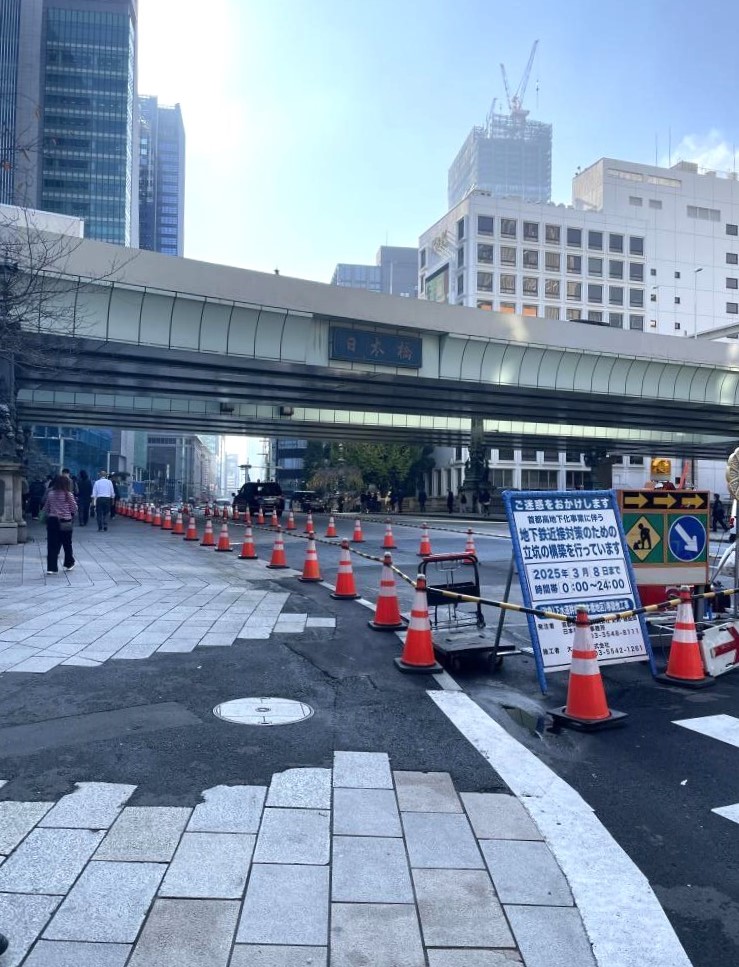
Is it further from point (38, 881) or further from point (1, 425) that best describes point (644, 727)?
point (1, 425)

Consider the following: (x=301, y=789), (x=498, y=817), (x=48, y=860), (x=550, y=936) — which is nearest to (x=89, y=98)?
(x=301, y=789)

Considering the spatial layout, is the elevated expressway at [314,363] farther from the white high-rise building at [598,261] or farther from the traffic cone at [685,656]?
the white high-rise building at [598,261]

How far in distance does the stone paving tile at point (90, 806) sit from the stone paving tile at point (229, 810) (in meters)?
0.41

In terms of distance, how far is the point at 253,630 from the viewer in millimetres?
8312

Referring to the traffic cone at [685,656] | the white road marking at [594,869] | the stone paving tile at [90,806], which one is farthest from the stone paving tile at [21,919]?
the traffic cone at [685,656]

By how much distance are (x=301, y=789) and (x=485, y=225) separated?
7692 cm

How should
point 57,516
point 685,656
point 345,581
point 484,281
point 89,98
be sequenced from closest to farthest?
point 685,656 → point 345,581 → point 57,516 → point 484,281 → point 89,98

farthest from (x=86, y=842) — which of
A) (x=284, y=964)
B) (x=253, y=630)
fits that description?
(x=253, y=630)

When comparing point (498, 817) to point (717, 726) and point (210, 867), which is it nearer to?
point (210, 867)

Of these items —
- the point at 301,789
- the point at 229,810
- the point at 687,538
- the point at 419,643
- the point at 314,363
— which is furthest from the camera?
the point at 314,363

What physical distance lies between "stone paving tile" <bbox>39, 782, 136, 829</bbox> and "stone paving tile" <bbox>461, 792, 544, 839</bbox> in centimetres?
181

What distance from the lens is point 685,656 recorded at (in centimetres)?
661

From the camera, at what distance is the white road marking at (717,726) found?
16.8ft

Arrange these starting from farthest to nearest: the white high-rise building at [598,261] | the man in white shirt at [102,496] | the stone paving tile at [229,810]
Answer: the white high-rise building at [598,261] < the man in white shirt at [102,496] < the stone paving tile at [229,810]
